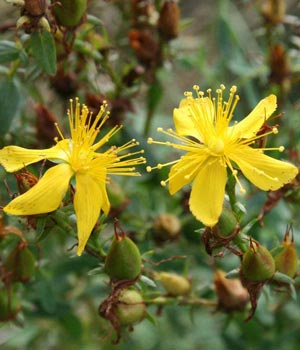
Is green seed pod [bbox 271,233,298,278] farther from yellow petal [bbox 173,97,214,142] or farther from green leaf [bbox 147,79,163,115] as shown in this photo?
green leaf [bbox 147,79,163,115]

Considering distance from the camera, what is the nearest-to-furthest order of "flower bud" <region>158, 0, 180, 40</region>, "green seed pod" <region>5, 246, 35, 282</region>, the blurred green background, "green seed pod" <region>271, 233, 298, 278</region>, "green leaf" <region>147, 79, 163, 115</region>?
"green seed pod" <region>271, 233, 298, 278</region>, "green seed pod" <region>5, 246, 35, 282</region>, the blurred green background, "flower bud" <region>158, 0, 180, 40</region>, "green leaf" <region>147, 79, 163, 115</region>

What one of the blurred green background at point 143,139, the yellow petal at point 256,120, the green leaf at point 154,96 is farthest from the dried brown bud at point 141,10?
the yellow petal at point 256,120

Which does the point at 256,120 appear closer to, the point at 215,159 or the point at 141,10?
the point at 215,159

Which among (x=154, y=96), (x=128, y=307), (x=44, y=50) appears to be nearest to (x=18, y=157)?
(x=44, y=50)

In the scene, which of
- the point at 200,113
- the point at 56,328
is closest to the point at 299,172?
the point at 200,113

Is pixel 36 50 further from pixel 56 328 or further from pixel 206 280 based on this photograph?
pixel 56 328

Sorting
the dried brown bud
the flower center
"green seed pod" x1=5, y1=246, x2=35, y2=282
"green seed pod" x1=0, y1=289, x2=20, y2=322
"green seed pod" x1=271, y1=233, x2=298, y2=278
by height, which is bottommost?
"green seed pod" x1=0, y1=289, x2=20, y2=322

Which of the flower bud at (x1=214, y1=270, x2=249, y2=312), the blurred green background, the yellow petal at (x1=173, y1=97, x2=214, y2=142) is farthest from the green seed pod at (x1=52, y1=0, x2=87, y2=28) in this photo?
the flower bud at (x1=214, y1=270, x2=249, y2=312)
